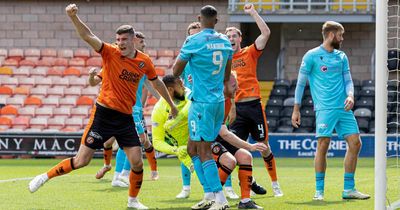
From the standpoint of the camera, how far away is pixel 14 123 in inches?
1074

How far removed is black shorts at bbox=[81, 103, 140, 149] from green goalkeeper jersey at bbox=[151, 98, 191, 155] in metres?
0.95

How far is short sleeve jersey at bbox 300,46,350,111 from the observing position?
11.7 metres

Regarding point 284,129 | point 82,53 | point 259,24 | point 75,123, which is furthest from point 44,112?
point 259,24

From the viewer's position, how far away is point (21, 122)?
1075 inches

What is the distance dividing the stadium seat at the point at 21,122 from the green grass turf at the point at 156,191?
24.0 feet

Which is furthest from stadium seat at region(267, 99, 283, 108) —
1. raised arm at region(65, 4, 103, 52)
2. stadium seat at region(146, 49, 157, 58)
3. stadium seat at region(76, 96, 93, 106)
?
raised arm at region(65, 4, 103, 52)

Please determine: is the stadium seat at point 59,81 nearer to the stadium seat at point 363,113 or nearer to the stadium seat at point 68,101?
the stadium seat at point 68,101

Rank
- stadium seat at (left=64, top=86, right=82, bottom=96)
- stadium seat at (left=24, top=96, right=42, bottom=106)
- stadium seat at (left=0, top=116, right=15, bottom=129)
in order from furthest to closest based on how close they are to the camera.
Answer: stadium seat at (left=64, top=86, right=82, bottom=96), stadium seat at (left=24, top=96, right=42, bottom=106), stadium seat at (left=0, top=116, right=15, bottom=129)

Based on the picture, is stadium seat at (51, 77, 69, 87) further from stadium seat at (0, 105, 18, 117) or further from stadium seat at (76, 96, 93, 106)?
stadium seat at (0, 105, 18, 117)

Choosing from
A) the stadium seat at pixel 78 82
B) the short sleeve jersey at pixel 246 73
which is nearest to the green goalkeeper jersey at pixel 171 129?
the short sleeve jersey at pixel 246 73

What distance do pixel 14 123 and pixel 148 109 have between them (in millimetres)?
3648

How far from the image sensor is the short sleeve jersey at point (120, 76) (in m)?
10.5

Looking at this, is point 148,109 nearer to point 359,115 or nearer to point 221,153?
point 359,115

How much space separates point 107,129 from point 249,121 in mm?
2656
